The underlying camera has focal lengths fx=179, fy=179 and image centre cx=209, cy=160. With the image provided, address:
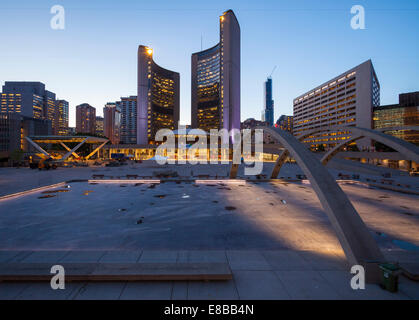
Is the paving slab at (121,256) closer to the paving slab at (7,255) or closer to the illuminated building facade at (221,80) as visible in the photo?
the paving slab at (7,255)

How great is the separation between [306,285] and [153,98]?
140 m

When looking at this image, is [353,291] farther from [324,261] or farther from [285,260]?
[285,260]

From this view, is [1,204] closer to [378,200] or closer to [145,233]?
[145,233]

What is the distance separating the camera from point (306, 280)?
5129 millimetres

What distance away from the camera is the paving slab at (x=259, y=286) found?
14.9 ft

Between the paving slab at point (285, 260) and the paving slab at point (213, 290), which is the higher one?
the paving slab at point (213, 290)

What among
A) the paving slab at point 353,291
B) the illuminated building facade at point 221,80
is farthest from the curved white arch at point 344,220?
the illuminated building facade at point 221,80

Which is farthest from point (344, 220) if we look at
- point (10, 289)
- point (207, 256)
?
point (10, 289)

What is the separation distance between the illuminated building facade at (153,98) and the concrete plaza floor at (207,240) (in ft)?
352

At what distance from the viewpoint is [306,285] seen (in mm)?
4930

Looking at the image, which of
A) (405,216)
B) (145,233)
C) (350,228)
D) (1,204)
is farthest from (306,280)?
(1,204)

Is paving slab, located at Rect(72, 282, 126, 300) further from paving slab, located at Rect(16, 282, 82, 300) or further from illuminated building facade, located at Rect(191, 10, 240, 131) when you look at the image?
illuminated building facade, located at Rect(191, 10, 240, 131)

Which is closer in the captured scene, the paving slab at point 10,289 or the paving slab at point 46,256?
the paving slab at point 10,289
